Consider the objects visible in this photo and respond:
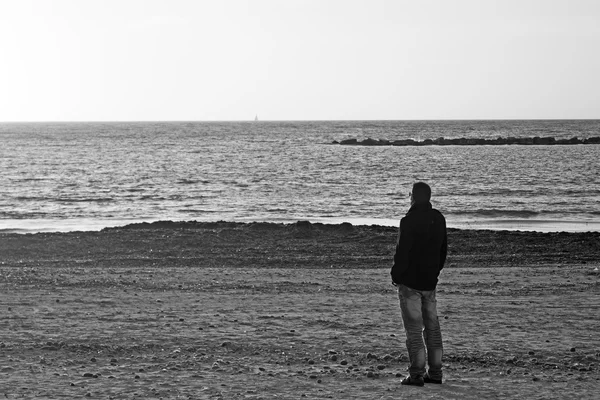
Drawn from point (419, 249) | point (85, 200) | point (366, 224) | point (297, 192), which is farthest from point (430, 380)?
point (297, 192)

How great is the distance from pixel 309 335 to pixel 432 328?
246 cm

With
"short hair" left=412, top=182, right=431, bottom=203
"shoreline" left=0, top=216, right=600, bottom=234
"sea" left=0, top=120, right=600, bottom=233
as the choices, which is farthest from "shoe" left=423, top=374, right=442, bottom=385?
"sea" left=0, top=120, right=600, bottom=233

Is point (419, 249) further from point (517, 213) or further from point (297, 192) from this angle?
point (297, 192)

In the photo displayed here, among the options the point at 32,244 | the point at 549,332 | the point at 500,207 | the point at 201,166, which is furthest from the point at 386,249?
the point at 201,166

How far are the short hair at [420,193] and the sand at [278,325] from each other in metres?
1.74

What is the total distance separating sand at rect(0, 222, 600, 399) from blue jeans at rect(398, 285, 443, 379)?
247 mm

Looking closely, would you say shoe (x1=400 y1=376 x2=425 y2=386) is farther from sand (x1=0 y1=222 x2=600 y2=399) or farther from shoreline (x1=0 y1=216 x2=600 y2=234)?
shoreline (x1=0 y1=216 x2=600 y2=234)

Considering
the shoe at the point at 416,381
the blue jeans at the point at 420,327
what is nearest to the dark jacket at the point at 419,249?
the blue jeans at the point at 420,327

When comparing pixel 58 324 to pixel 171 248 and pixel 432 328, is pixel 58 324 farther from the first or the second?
pixel 171 248

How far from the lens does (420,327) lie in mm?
7879

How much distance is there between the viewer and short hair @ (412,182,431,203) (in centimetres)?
774

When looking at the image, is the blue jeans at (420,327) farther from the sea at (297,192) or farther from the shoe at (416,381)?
the sea at (297,192)

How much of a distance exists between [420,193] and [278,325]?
11.7 ft

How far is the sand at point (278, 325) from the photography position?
798cm
